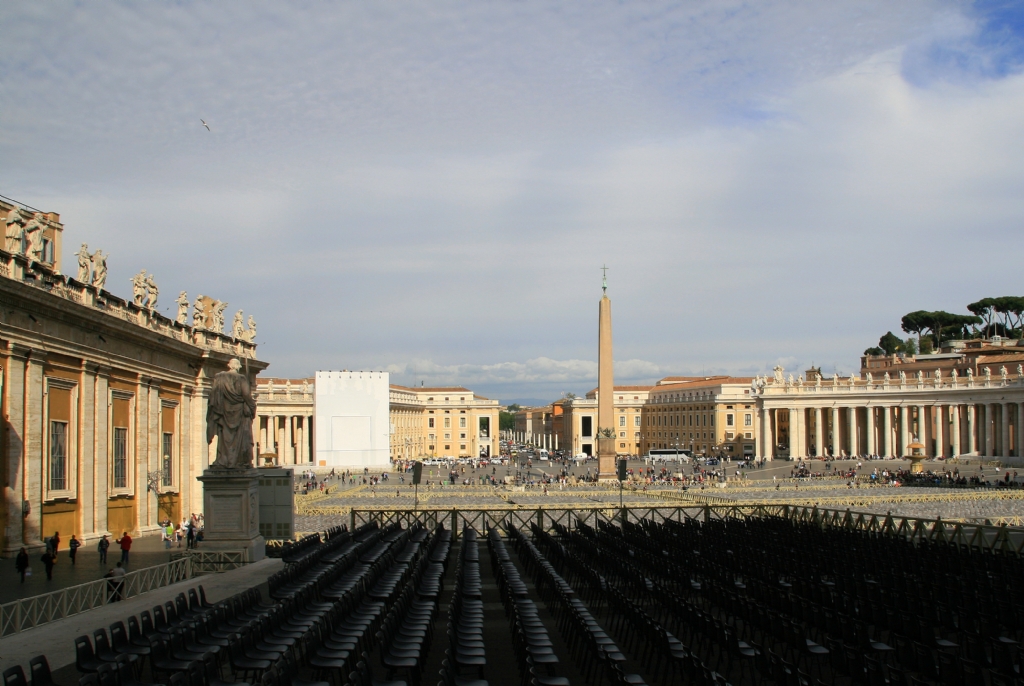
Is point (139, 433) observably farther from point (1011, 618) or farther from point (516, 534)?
point (1011, 618)

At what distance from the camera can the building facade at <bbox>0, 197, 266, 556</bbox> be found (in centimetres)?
2138

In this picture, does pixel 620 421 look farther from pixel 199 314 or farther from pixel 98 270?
pixel 98 270

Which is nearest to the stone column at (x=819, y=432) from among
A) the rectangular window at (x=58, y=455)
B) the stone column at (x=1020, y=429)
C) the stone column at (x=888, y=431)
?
the stone column at (x=888, y=431)

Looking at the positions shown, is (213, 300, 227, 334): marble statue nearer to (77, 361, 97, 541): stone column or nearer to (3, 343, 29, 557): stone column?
(77, 361, 97, 541): stone column

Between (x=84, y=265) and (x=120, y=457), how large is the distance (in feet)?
21.1

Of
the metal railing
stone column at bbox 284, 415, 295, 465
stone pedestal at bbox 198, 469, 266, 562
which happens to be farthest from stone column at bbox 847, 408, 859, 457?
stone pedestal at bbox 198, 469, 266, 562

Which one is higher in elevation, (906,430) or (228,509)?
(228,509)

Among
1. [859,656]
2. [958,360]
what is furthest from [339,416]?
[859,656]

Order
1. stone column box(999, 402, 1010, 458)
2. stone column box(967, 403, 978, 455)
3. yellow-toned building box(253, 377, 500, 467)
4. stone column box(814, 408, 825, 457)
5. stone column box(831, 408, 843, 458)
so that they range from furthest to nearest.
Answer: stone column box(814, 408, 825, 457)
stone column box(831, 408, 843, 458)
yellow-toned building box(253, 377, 500, 467)
stone column box(967, 403, 978, 455)
stone column box(999, 402, 1010, 458)

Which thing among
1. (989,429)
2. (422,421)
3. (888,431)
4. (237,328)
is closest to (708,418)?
(888,431)

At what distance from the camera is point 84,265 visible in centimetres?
2630

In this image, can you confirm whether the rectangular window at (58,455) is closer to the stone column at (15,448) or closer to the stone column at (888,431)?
the stone column at (15,448)

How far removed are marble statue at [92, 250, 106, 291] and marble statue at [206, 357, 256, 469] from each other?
9.13 metres

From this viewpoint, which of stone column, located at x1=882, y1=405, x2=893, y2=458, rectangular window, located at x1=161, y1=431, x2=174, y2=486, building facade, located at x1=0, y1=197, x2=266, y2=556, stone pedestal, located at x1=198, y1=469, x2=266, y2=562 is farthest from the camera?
stone column, located at x1=882, y1=405, x2=893, y2=458
